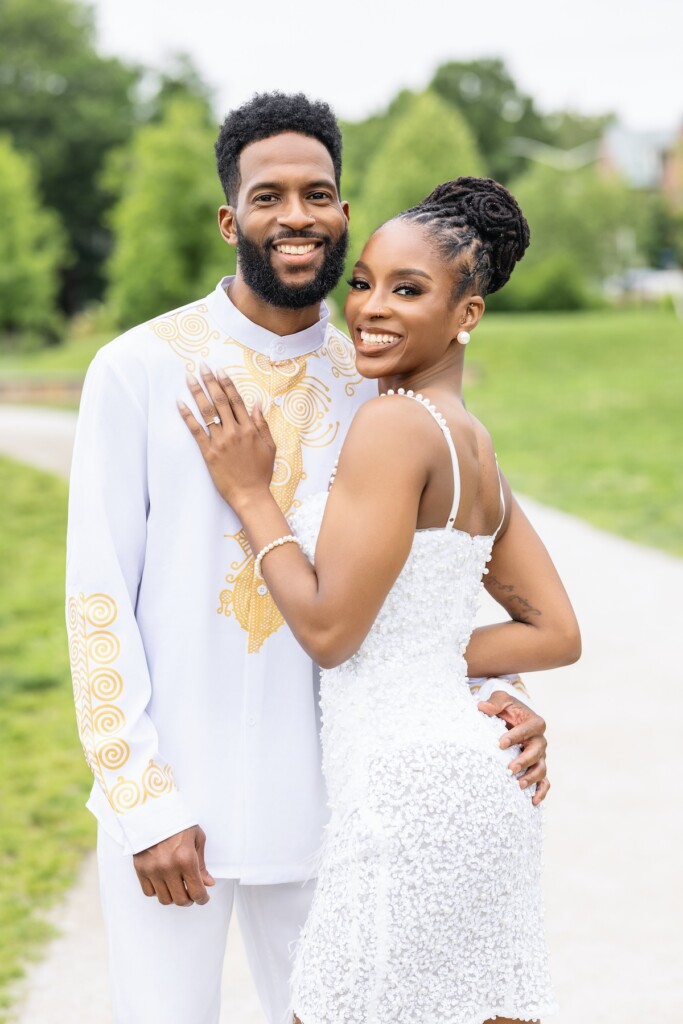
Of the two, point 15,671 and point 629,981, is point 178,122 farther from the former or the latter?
point 629,981

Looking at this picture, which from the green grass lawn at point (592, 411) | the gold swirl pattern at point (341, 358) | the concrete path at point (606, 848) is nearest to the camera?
the gold swirl pattern at point (341, 358)

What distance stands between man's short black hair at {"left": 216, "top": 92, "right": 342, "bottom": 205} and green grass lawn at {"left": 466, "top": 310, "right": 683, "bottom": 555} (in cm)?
836

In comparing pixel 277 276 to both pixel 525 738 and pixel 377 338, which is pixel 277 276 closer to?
pixel 377 338

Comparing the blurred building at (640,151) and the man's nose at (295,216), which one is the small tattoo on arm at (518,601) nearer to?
the man's nose at (295,216)

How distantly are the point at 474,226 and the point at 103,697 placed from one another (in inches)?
47.8

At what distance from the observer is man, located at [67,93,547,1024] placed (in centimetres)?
251

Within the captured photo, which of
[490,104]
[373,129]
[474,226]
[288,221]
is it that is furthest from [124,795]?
[490,104]

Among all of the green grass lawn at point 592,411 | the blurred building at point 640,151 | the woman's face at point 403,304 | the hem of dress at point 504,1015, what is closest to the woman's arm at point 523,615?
the woman's face at point 403,304

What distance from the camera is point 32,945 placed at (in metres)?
4.44

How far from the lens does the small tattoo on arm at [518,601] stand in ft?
9.07

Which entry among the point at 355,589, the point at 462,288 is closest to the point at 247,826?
the point at 355,589

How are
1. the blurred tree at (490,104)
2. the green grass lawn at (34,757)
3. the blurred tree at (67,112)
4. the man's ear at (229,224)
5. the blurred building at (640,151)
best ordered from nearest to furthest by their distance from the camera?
1. the man's ear at (229,224)
2. the green grass lawn at (34,757)
3. the blurred tree at (67,112)
4. the blurred tree at (490,104)
5. the blurred building at (640,151)

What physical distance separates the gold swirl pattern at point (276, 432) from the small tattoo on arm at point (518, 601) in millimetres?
494

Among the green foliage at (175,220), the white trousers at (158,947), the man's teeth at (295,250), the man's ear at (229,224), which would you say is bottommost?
the white trousers at (158,947)
